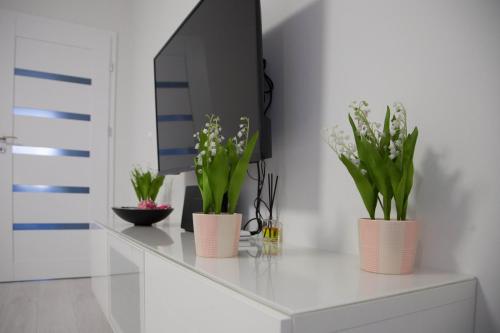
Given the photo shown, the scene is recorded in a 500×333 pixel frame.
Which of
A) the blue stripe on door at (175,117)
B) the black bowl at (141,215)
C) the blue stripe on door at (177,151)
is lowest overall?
the black bowl at (141,215)

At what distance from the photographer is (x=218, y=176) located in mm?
1020

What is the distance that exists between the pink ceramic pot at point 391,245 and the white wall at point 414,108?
126 mm

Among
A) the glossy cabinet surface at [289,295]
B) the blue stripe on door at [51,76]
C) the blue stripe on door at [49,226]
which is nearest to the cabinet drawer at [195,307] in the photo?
the glossy cabinet surface at [289,295]

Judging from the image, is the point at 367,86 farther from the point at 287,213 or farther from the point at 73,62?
the point at 73,62

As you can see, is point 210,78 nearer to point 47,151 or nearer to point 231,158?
point 231,158

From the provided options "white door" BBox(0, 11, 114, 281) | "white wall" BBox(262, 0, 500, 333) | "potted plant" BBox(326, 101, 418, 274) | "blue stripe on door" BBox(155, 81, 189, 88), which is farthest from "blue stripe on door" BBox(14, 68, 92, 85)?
"potted plant" BBox(326, 101, 418, 274)

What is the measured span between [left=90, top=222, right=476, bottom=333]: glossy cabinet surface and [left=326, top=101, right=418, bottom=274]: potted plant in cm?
4

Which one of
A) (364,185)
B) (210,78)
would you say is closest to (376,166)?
(364,185)

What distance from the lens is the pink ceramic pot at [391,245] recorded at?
77 cm

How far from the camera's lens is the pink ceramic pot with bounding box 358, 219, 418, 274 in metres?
0.77

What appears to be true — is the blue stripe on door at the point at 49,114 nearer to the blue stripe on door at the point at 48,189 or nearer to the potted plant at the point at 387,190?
the blue stripe on door at the point at 48,189

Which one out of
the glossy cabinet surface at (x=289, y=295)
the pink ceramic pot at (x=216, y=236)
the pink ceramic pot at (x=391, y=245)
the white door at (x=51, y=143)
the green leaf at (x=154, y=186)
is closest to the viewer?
the glossy cabinet surface at (x=289, y=295)

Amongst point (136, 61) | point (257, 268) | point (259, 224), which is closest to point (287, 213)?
point (259, 224)

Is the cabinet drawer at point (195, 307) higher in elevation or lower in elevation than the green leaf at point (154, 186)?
lower
